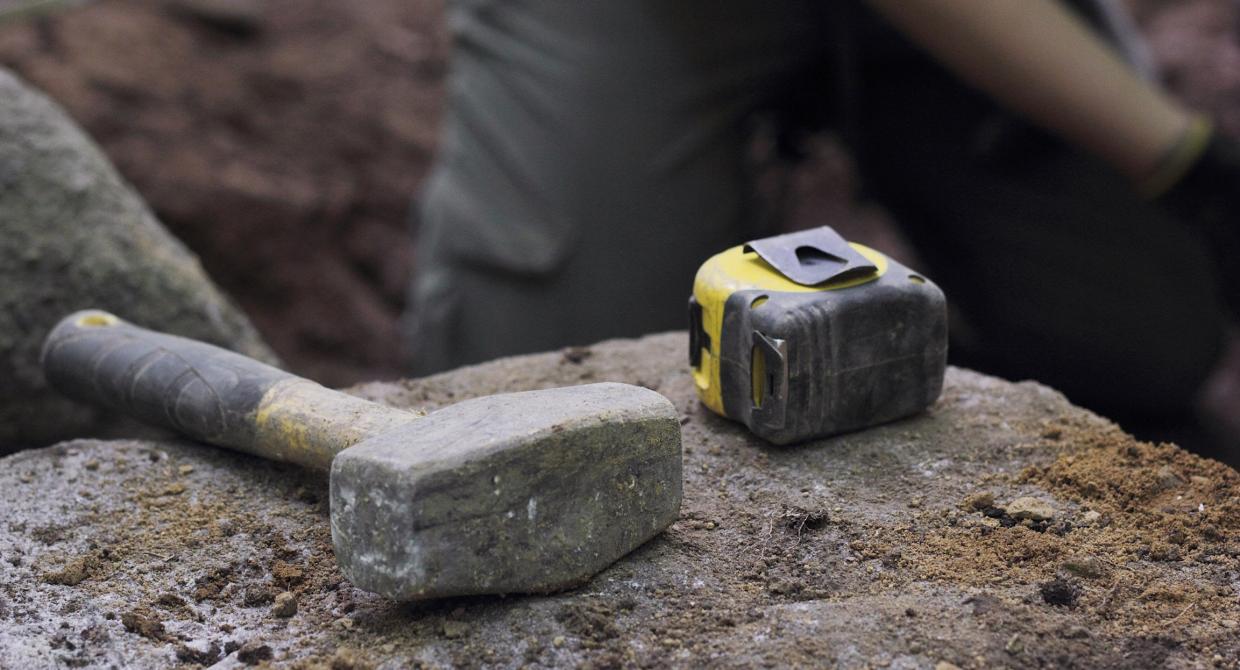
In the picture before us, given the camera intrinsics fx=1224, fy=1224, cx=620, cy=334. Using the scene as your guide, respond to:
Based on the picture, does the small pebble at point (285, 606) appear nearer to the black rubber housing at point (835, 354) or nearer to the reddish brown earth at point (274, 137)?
the black rubber housing at point (835, 354)

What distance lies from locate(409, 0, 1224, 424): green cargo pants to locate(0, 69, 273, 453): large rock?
44.5 inches

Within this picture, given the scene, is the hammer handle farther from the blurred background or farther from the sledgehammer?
the blurred background

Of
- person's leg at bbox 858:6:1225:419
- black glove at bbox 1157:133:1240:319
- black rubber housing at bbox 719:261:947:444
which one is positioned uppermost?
black rubber housing at bbox 719:261:947:444

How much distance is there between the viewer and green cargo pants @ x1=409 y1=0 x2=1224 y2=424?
274 cm

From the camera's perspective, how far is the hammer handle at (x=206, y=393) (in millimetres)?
1196

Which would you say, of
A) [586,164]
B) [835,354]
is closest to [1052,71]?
[586,164]

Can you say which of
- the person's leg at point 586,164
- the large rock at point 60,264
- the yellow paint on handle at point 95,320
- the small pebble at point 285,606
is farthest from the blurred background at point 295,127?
the small pebble at point 285,606

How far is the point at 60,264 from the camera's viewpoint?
1.68 m

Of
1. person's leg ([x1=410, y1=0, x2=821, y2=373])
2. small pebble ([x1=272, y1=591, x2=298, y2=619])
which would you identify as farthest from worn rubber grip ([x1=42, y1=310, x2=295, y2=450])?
person's leg ([x1=410, y1=0, x2=821, y2=373])

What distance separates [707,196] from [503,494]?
1.94m

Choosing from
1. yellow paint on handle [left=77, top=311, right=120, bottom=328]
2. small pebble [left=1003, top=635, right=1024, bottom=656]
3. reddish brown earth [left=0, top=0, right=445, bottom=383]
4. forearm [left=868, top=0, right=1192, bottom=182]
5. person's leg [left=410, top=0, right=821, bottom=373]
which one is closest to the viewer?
small pebble [left=1003, top=635, right=1024, bottom=656]

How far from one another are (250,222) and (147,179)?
0.93ft

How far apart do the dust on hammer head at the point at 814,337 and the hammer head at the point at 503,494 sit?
0.59 feet

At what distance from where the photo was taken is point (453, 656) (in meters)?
1.01
